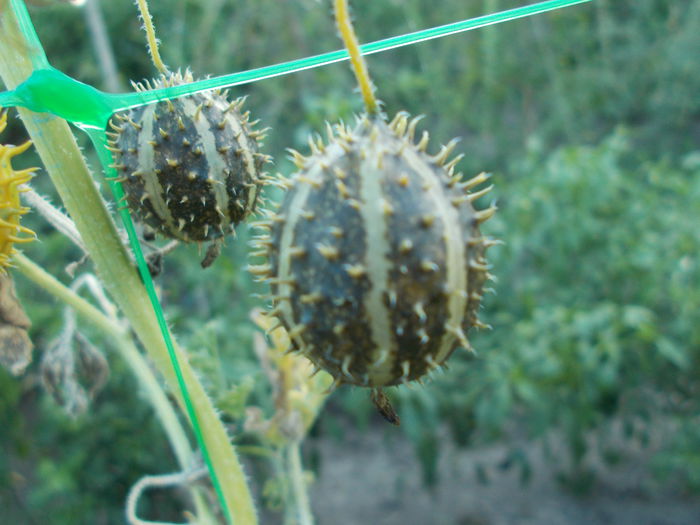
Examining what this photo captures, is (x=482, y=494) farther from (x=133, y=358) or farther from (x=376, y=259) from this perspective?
(x=376, y=259)

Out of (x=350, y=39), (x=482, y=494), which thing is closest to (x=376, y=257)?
(x=350, y=39)

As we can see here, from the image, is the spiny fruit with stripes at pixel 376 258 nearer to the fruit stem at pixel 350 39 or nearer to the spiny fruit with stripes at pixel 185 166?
the fruit stem at pixel 350 39

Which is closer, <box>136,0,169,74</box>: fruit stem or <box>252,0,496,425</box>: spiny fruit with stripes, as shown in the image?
<box>252,0,496,425</box>: spiny fruit with stripes

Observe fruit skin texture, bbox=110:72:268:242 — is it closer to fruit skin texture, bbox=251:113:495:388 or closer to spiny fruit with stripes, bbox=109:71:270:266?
spiny fruit with stripes, bbox=109:71:270:266

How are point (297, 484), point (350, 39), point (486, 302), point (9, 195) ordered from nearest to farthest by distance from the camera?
1. point (350, 39)
2. point (9, 195)
3. point (297, 484)
4. point (486, 302)

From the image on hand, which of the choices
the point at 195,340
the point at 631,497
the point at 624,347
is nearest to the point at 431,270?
the point at 195,340

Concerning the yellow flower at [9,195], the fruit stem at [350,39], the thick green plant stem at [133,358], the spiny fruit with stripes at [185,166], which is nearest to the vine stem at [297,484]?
the thick green plant stem at [133,358]

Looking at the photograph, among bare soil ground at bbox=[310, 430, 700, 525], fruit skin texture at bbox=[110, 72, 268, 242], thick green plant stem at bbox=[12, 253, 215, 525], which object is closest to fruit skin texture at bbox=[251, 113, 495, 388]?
fruit skin texture at bbox=[110, 72, 268, 242]
